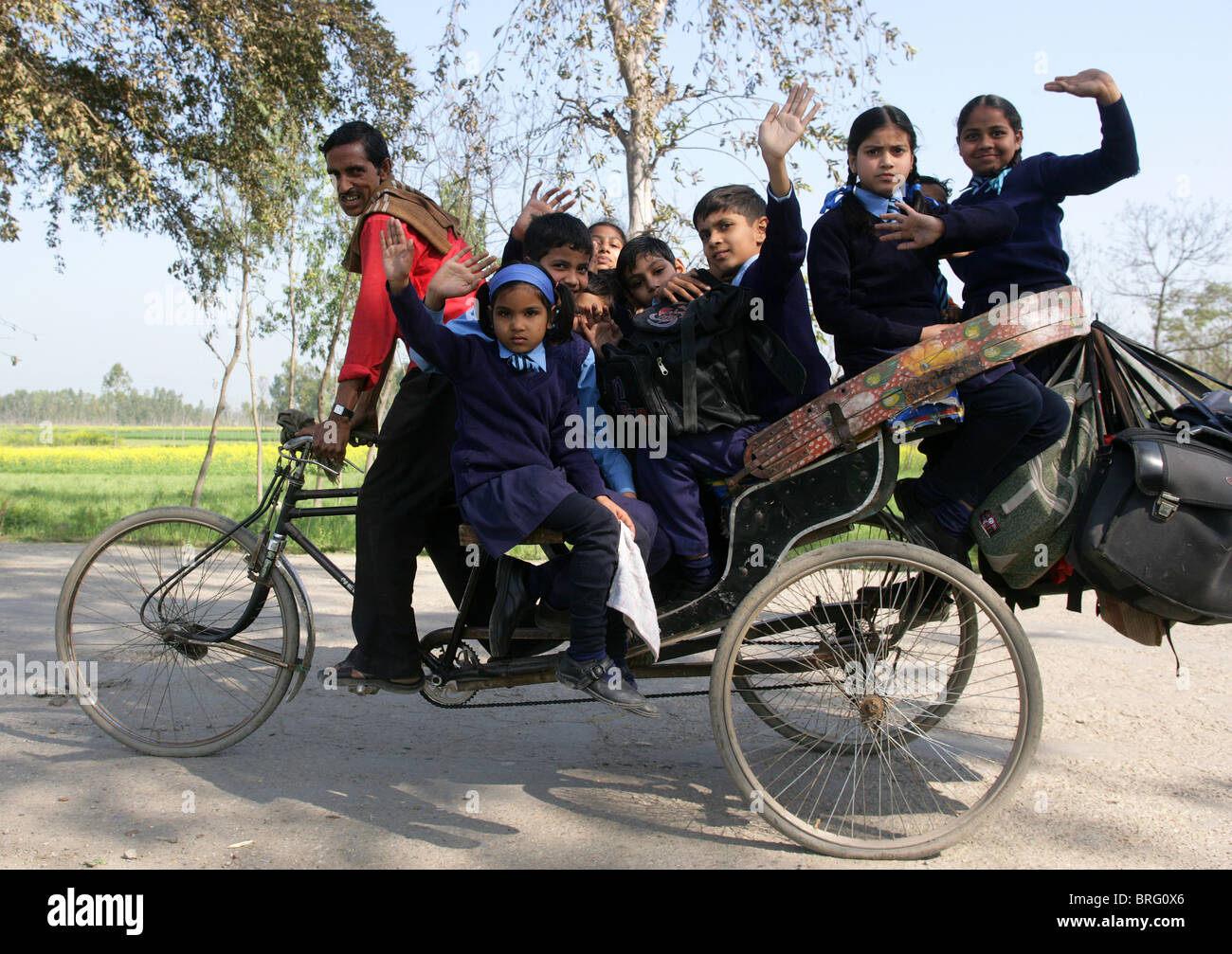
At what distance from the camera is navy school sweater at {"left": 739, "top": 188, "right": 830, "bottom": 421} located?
9.78 ft

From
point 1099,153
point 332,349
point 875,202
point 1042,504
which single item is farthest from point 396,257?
point 332,349

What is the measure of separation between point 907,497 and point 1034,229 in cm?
102

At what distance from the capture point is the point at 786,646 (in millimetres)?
3422

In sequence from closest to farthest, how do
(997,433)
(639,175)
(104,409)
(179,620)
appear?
(997,433) < (179,620) < (639,175) < (104,409)

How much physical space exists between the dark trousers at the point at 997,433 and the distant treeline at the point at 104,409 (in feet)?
314

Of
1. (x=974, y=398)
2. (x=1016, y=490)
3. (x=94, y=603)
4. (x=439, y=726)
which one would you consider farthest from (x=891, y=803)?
(x=94, y=603)

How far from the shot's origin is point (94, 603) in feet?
14.4

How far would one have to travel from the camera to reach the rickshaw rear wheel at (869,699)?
283cm

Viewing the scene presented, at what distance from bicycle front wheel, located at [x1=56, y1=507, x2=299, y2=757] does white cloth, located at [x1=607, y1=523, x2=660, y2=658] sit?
1452 mm

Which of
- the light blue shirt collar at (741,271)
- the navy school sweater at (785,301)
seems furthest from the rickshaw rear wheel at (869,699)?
the light blue shirt collar at (741,271)

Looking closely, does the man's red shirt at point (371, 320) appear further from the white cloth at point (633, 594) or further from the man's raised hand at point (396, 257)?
the white cloth at point (633, 594)

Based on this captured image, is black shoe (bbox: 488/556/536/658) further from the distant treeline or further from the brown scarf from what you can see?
the distant treeline

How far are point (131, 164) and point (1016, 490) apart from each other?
1047 cm

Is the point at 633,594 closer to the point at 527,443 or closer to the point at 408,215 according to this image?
the point at 527,443
